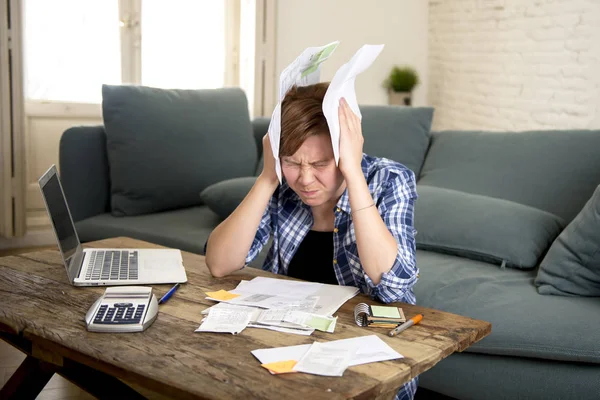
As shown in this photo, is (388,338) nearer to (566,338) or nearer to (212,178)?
(566,338)

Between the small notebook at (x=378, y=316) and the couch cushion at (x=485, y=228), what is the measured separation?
1098mm

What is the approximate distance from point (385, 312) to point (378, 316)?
0.04 metres

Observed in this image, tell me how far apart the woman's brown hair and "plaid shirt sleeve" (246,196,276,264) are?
0.24 m

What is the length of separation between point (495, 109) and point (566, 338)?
3.32m

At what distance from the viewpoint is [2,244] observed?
4137 mm

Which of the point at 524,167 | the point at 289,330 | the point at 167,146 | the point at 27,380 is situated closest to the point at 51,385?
the point at 27,380

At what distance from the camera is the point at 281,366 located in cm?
112

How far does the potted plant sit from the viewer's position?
538 centimetres

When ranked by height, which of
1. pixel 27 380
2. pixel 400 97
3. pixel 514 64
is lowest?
pixel 27 380

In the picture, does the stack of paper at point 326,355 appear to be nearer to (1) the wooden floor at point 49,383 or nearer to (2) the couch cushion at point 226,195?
(1) the wooden floor at point 49,383

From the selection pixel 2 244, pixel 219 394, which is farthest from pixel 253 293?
pixel 2 244

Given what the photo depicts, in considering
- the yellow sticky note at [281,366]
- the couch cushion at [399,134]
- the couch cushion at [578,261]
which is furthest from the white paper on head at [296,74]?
the couch cushion at [399,134]

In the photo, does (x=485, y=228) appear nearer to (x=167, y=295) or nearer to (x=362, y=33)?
(x=167, y=295)

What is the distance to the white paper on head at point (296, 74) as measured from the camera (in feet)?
5.06
